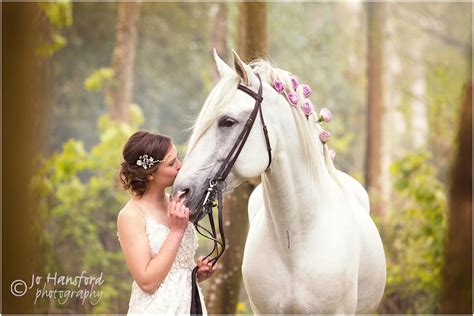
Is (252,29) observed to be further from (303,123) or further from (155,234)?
(155,234)

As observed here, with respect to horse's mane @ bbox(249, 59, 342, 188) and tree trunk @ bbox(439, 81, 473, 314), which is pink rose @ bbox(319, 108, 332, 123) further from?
tree trunk @ bbox(439, 81, 473, 314)

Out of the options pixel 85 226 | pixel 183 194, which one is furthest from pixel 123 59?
pixel 183 194

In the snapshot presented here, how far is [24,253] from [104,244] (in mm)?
6865

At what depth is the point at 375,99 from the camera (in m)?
15.3

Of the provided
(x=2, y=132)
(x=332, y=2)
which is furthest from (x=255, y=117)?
(x=332, y=2)

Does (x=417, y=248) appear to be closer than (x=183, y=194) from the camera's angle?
No

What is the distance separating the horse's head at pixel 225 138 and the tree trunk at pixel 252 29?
125 inches

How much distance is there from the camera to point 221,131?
3676 mm

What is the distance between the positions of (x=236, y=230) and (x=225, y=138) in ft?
10.6

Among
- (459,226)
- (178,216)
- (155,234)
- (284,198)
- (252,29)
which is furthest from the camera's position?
(252,29)

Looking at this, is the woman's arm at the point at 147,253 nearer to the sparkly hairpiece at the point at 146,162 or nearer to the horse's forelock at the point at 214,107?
the sparkly hairpiece at the point at 146,162

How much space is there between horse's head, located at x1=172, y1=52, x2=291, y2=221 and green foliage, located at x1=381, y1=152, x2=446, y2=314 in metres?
5.62

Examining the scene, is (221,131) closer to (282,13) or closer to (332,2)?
(282,13)

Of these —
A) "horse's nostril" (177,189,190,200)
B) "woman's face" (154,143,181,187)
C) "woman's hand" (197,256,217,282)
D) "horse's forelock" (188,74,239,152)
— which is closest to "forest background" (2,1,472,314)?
"woman's face" (154,143,181,187)
